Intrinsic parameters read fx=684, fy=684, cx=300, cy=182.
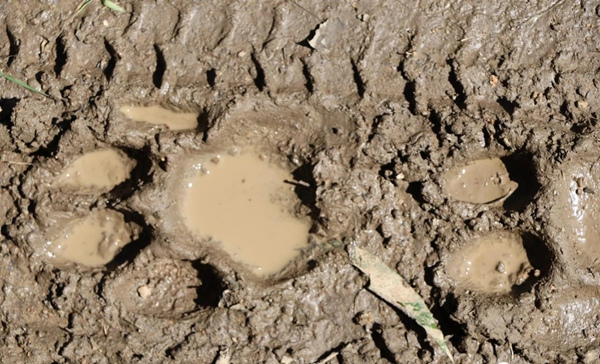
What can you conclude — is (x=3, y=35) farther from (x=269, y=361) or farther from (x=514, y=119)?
(x=514, y=119)

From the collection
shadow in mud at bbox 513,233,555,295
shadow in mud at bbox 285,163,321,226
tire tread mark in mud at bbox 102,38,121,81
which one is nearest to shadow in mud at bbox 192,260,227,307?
shadow in mud at bbox 285,163,321,226

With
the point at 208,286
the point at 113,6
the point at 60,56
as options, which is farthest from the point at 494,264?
the point at 60,56

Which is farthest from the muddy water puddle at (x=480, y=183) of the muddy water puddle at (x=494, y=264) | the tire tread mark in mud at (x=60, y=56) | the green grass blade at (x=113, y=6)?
the tire tread mark in mud at (x=60, y=56)

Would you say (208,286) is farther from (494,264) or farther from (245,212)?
(494,264)

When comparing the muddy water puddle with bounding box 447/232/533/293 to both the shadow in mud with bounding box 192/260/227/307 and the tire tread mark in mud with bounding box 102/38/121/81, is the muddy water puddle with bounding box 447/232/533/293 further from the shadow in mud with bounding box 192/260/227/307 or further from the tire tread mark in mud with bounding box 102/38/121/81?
the tire tread mark in mud with bounding box 102/38/121/81

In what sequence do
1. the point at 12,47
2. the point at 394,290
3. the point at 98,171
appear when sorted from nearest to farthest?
the point at 394,290 < the point at 98,171 < the point at 12,47

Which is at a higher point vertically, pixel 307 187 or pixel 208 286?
pixel 307 187

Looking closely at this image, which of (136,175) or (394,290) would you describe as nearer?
(394,290)
